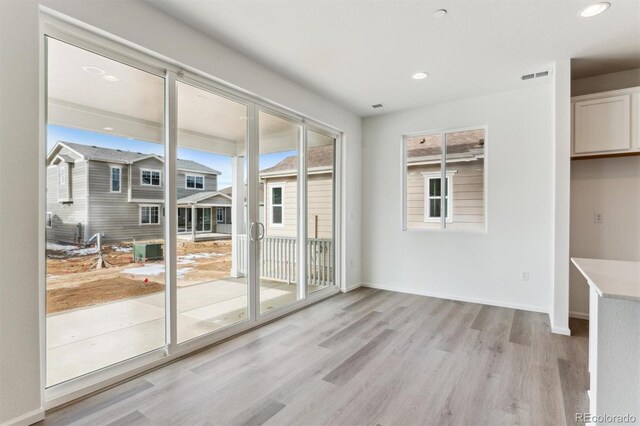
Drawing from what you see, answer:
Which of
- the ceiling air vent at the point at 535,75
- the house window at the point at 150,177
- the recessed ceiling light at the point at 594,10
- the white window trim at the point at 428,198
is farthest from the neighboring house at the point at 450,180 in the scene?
the house window at the point at 150,177

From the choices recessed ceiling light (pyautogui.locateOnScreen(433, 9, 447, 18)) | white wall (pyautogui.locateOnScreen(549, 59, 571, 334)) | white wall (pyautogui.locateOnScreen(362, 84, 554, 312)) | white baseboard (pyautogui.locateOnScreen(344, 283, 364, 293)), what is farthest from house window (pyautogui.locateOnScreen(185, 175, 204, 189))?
white wall (pyautogui.locateOnScreen(549, 59, 571, 334))

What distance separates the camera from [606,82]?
144 inches

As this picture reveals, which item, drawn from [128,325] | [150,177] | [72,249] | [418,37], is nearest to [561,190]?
[418,37]

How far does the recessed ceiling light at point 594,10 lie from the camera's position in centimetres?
242

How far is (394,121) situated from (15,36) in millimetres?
4472

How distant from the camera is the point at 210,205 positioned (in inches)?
123

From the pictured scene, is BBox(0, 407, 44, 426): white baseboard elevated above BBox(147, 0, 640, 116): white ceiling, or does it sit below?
below

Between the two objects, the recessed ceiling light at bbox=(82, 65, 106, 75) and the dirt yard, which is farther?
the recessed ceiling light at bbox=(82, 65, 106, 75)

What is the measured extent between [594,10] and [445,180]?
2540mm

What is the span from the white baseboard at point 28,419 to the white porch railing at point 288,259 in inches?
72.3

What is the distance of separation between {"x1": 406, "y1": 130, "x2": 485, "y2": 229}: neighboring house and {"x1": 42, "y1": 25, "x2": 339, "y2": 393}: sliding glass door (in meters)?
2.38

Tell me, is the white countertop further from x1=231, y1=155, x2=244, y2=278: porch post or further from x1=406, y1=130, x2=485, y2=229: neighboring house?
x1=231, y1=155, x2=244, y2=278: porch post

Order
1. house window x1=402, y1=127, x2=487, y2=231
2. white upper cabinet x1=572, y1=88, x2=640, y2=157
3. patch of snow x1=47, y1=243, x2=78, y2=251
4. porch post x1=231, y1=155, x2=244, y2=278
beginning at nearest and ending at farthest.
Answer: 1. patch of snow x1=47, y1=243, x2=78, y2=251
2. white upper cabinet x1=572, y1=88, x2=640, y2=157
3. porch post x1=231, y1=155, x2=244, y2=278
4. house window x1=402, y1=127, x2=487, y2=231

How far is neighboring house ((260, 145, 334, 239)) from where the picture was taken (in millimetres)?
3957
